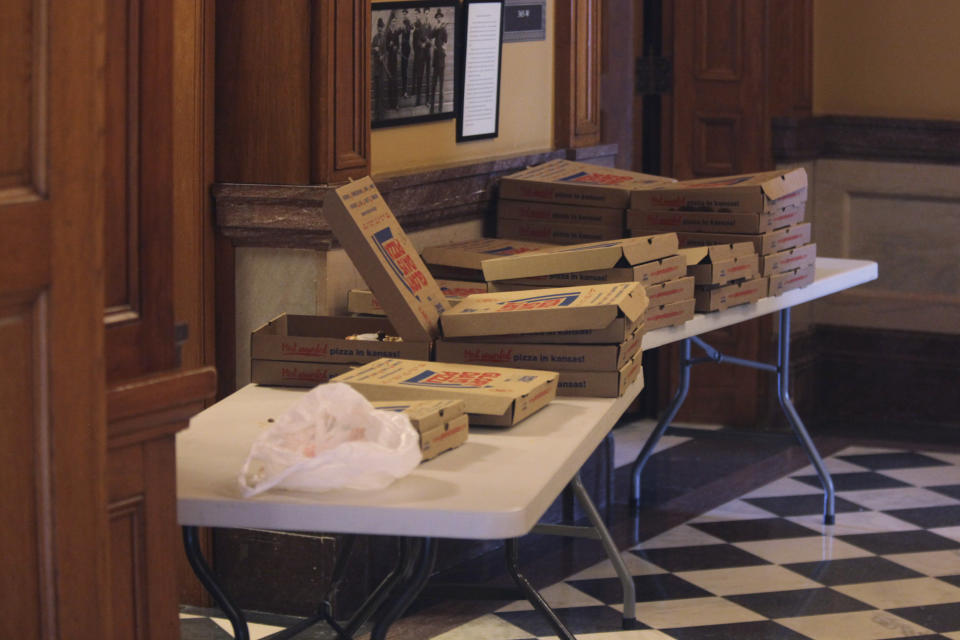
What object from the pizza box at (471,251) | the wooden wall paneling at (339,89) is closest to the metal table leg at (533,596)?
the pizza box at (471,251)

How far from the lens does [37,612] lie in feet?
5.53

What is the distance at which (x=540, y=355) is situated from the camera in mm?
2738

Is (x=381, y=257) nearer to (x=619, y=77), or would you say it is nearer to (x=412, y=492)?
A: (x=412, y=492)


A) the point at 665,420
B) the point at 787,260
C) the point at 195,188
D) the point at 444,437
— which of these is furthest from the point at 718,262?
the point at 444,437

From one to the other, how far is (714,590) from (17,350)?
266 centimetres

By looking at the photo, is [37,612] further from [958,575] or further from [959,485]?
[959,485]

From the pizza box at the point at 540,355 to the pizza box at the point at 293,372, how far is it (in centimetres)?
21

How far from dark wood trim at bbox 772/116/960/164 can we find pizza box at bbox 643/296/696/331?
232 cm

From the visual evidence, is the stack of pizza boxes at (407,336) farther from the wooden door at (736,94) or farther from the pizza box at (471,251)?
the wooden door at (736,94)

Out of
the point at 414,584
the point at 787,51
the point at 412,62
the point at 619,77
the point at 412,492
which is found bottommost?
the point at 414,584

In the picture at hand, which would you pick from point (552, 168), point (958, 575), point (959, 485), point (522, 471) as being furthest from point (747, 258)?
point (522, 471)

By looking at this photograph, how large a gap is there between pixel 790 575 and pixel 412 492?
7.47ft

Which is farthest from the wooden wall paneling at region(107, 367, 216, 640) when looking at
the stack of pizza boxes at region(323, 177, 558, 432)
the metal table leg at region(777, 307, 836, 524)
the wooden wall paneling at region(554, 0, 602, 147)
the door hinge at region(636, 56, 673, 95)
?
the door hinge at region(636, 56, 673, 95)

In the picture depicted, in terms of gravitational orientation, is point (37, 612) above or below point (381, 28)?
below
